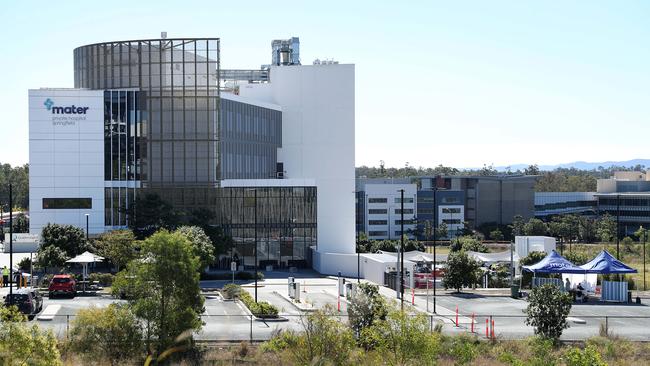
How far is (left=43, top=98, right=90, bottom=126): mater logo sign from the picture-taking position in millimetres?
71500

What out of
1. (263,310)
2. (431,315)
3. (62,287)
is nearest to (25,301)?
(62,287)

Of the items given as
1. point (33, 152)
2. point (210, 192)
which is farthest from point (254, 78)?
point (33, 152)

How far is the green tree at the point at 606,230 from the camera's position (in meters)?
121

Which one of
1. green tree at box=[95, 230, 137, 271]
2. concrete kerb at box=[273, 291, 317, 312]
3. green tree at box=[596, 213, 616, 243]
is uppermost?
green tree at box=[95, 230, 137, 271]

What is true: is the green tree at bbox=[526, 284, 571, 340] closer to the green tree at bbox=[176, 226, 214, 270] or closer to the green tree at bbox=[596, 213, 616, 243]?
the green tree at bbox=[176, 226, 214, 270]

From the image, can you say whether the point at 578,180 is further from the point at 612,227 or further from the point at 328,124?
the point at 328,124

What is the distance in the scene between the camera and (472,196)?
141 metres

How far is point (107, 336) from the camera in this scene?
2902 centimetres

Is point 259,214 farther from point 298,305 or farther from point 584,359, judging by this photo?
point 584,359

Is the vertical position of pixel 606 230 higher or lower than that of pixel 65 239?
lower

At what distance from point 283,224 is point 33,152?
72.1 ft

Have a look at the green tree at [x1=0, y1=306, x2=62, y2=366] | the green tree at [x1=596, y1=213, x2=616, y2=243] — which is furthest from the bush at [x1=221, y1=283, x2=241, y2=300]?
the green tree at [x1=596, y1=213, x2=616, y2=243]

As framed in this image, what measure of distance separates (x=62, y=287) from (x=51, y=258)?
8.90m

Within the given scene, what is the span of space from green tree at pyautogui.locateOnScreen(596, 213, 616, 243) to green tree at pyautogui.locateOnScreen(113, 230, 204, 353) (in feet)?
329
